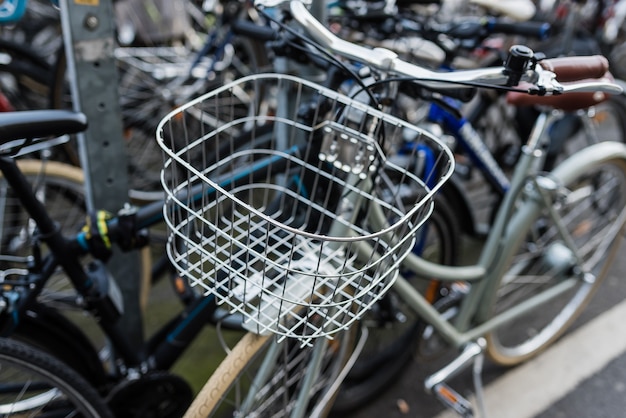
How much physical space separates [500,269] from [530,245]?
704 mm

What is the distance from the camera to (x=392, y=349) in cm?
243

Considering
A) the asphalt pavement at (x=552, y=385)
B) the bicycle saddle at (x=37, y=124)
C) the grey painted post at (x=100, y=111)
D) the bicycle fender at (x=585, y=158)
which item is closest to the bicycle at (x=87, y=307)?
the bicycle saddle at (x=37, y=124)

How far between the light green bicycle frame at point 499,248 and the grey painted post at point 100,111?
0.98 metres

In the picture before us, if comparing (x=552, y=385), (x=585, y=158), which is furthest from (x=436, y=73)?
(x=552, y=385)

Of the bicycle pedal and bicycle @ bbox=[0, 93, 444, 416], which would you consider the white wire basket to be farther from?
the bicycle pedal

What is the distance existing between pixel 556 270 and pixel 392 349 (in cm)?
86

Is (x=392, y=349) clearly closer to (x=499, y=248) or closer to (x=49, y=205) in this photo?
(x=499, y=248)

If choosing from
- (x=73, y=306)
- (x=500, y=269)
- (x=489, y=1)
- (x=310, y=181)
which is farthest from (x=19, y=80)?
(x=500, y=269)

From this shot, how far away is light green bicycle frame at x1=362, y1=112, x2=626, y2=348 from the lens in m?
1.87

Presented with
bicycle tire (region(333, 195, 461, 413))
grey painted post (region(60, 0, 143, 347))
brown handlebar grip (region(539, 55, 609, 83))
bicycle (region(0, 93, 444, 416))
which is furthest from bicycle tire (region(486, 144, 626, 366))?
grey painted post (region(60, 0, 143, 347))

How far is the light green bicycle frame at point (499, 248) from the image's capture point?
73.6 inches

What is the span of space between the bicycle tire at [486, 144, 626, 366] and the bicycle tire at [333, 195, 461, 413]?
13.4 inches

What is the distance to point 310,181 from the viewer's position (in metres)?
1.57

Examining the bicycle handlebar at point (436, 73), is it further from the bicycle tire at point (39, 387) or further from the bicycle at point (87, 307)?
the bicycle tire at point (39, 387)
